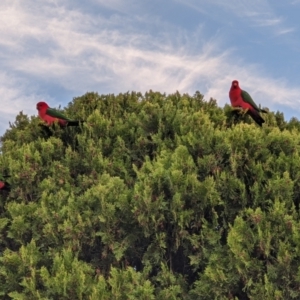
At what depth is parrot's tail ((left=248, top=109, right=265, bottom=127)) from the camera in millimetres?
12828

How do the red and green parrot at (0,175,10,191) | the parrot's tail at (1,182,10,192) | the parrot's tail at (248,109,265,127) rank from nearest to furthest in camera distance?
the parrot's tail at (248,109,265,127) < the red and green parrot at (0,175,10,191) < the parrot's tail at (1,182,10,192)

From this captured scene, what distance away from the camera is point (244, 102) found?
12.6 meters

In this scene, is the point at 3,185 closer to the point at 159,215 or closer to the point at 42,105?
the point at 42,105

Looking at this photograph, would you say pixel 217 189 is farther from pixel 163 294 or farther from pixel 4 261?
pixel 4 261

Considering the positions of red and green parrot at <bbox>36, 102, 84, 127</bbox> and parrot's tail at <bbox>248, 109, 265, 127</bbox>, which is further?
red and green parrot at <bbox>36, 102, 84, 127</bbox>

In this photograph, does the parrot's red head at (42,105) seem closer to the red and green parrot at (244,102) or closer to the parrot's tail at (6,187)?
the parrot's tail at (6,187)

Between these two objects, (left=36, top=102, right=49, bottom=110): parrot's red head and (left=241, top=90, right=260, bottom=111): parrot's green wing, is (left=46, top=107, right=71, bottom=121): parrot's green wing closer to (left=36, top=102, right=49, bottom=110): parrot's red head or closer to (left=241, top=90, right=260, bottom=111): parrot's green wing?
(left=36, top=102, right=49, bottom=110): parrot's red head

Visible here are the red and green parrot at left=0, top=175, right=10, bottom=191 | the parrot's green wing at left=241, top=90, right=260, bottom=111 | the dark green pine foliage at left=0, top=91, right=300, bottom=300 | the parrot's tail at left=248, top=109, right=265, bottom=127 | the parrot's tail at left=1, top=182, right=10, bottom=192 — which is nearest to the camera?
the dark green pine foliage at left=0, top=91, right=300, bottom=300

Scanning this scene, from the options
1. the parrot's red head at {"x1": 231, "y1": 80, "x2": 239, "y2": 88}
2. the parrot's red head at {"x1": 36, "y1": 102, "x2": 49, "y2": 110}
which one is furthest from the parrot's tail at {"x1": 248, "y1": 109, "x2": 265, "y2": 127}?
the parrot's red head at {"x1": 36, "y1": 102, "x2": 49, "y2": 110}

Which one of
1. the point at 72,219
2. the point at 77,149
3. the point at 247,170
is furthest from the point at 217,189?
the point at 77,149

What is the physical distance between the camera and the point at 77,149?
13.7 m

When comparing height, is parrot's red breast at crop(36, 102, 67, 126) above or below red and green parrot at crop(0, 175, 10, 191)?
above

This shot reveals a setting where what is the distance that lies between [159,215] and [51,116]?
4.51m

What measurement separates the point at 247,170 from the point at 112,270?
361cm
